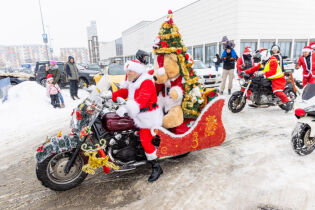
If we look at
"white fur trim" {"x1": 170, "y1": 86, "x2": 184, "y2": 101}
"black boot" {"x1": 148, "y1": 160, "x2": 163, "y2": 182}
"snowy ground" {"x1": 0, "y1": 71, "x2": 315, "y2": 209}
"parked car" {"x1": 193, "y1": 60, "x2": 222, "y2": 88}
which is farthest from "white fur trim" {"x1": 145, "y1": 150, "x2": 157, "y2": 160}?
"parked car" {"x1": 193, "y1": 60, "x2": 222, "y2": 88}

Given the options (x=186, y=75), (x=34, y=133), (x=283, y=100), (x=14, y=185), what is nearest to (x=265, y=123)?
(x=283, y=100)

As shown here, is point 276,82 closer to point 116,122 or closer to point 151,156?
point 151,156

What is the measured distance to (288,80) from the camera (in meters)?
6.50

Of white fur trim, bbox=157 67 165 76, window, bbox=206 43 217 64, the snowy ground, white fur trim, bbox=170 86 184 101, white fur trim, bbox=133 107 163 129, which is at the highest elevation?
window, bbox=206 43 217 64

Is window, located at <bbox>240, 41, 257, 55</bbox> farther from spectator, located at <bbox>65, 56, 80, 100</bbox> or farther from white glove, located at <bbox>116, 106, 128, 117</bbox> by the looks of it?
white glove, located at <bbox>116, 106, 128, 117</bbox>

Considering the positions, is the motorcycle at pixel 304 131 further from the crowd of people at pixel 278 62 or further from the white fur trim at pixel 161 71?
the crowd of people at pixel 278 62

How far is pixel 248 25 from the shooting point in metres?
22.3

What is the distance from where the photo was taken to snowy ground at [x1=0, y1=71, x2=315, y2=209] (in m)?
2.49

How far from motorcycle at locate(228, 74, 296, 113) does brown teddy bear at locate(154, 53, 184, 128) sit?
132 inches

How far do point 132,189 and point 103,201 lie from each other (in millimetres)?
413

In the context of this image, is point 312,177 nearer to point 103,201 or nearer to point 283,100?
point 103,201

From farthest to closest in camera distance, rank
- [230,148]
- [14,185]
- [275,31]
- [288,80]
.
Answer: [275,31], [288,80], [230,148], [14,185]

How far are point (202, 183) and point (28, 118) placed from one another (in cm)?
626

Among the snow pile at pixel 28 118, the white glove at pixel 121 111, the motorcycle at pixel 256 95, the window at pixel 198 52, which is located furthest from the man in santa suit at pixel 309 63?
the window at pixel 198 52
